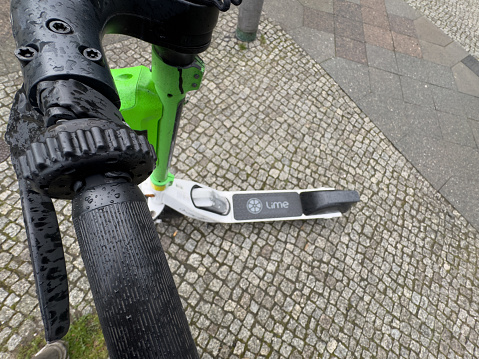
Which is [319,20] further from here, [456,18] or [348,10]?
[456,18]

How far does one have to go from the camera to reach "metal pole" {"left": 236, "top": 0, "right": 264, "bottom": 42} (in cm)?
496

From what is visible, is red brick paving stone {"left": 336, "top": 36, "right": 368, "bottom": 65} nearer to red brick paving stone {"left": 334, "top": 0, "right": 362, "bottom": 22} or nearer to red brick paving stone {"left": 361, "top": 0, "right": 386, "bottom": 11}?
red brick paving stone {"left": 334, "top": 0, "right": 362, "bottom": 22}

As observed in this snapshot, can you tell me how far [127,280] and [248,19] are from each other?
5213 mm

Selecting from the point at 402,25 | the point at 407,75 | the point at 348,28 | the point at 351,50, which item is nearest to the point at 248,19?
the point at 351,50

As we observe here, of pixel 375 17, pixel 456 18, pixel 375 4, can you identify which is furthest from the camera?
pixel 456 18

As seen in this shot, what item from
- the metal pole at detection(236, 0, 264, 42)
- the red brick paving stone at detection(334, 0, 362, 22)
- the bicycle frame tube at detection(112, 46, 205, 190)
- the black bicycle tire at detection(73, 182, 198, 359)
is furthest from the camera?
the red brick paving stone at detection(334, 0, 362, 22)

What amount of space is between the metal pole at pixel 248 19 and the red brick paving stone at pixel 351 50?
1725 mm

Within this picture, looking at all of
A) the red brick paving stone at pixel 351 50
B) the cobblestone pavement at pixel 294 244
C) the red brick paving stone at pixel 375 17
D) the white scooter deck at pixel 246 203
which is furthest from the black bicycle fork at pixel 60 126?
the red brick paving stone at pixel 375 17

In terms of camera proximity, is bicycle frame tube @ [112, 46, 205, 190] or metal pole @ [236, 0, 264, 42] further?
metal pole @ [236, 0, 264, 42]

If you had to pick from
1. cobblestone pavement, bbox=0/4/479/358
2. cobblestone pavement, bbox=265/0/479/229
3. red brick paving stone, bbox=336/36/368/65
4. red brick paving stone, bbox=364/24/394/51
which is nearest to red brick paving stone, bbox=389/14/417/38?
cobblestone pavement, bbox=265/0/479/229

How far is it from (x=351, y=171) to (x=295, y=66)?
7.02 ft

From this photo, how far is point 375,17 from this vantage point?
675cm

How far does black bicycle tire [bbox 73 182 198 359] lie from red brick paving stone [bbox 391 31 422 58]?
705 cm

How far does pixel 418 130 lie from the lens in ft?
17.8
